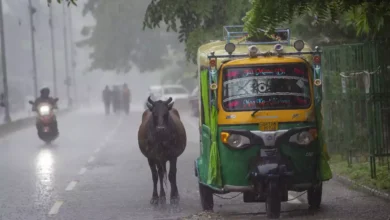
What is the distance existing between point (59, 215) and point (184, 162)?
27.1ft

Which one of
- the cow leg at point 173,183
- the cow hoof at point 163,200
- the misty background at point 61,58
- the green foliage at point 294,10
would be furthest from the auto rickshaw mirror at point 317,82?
the misty background at point 61,58

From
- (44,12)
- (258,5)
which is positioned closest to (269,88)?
(258,5)

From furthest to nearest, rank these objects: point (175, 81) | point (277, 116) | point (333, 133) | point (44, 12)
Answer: point (44, 12)
point (175, 81)
point (333, 133)
point (277, 116)

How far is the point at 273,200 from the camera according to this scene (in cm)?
1067

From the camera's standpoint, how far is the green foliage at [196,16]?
2034 cm

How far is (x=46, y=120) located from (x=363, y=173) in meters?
14.8

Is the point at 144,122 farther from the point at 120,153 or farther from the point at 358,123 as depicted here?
the point at 120,153

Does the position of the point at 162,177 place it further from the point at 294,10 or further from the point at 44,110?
the point at 44,110

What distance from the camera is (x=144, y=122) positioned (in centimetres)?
1420

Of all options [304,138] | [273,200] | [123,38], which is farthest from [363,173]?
[123,38]

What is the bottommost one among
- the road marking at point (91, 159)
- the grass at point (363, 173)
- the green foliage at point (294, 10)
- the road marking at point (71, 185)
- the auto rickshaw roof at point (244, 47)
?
the road marking at point (91, 159)

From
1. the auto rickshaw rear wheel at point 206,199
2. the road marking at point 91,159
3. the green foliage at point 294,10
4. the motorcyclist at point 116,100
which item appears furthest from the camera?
the motorcyclist at point 116,100

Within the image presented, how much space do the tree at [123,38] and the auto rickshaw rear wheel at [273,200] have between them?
193ft

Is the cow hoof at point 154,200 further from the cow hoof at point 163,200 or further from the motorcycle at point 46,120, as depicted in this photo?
the motorcycle at point 46,120
